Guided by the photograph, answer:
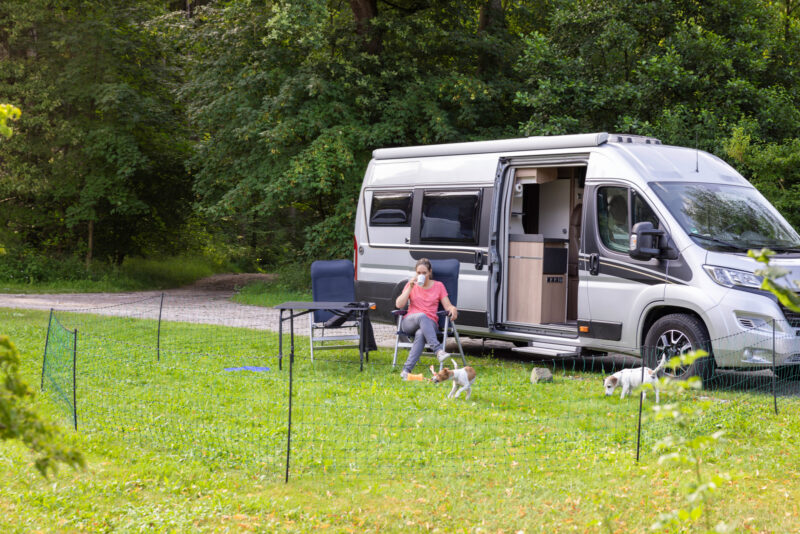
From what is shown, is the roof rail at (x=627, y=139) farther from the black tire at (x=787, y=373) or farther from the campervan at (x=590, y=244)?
the black tire at (x=787, y=373)

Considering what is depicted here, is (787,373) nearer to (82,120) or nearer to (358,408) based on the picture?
(358,408)

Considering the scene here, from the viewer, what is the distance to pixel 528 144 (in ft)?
32.9

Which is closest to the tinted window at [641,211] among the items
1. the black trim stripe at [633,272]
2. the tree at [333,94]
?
the black trim stripe at [633,272]

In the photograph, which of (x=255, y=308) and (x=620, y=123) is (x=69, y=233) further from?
(x=620, y=123)

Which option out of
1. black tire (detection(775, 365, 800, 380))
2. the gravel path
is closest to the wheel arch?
black tire (detection(775, 365, 800, 380))

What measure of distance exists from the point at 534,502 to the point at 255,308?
550 inches

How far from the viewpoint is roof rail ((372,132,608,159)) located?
9.57m

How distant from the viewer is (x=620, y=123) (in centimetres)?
1552

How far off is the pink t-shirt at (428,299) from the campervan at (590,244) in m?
0.75

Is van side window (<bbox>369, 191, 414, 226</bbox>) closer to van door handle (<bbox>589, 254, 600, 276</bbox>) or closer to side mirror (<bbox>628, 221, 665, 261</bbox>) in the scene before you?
van door handle (<bbox>589, 254, 600, 276</bbox>)

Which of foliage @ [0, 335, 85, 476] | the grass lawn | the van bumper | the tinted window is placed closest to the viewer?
foliage @ [0, 335, 85, 476]

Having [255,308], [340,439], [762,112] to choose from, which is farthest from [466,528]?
[255,308]

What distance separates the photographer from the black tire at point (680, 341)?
838cm

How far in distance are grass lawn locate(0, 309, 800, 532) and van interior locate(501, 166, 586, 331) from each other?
1.48m
